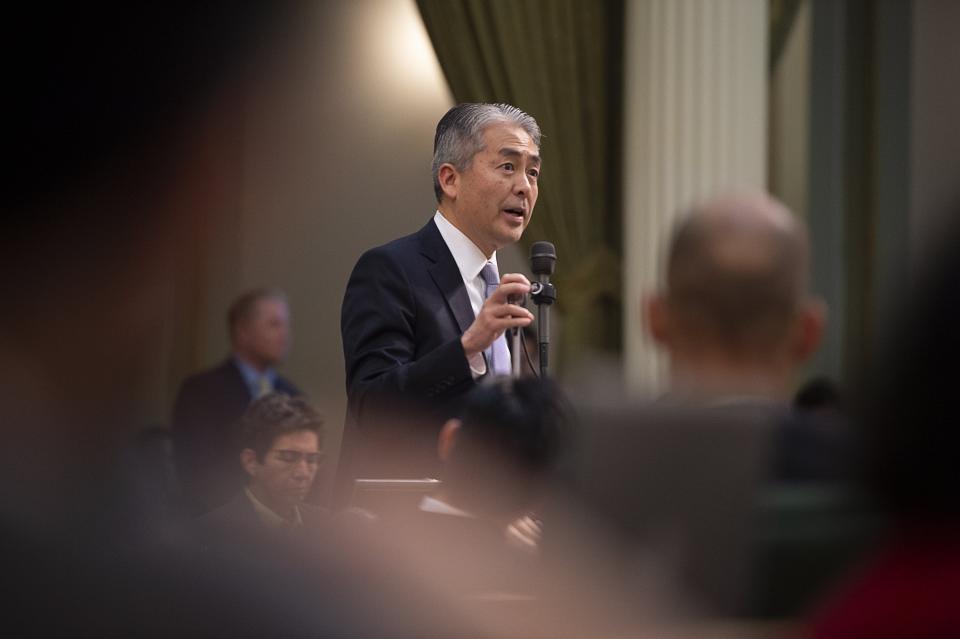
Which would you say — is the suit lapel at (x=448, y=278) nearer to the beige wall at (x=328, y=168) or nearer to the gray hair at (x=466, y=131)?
the gray hair at (x=466, y=131)

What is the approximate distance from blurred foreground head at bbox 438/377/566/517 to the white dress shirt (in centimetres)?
103

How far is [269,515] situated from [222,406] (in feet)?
5.52

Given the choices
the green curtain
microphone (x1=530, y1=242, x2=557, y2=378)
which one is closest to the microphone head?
microphone (x1=530, y1=242, x2=557, y2=378)

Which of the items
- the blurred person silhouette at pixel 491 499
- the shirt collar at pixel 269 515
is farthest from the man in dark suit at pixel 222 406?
the blurred person silhouette at pixel 491 499

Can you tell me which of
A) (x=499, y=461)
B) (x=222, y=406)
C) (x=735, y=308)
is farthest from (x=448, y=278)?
(x=222, y=406)

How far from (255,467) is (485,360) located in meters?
0.95

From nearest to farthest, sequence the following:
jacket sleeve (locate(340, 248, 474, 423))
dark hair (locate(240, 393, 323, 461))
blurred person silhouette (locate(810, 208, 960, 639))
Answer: blurred person silhouette (locate(810, 208, 960, 639)), jacket sleeve (locate(340, 248, 474, 423)), dark hair (locate(240, 393, 323, 461))

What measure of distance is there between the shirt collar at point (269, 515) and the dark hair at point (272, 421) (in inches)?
8.4

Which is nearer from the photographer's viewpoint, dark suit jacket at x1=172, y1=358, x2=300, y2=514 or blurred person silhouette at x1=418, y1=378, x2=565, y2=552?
blurred person silhouette at x1=418, y1=378, x2=565, y2=552

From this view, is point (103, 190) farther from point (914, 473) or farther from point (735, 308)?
point (914, 473)

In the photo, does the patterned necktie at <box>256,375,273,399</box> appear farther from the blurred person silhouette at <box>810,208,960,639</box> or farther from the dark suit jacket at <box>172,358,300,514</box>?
the blurred person silhouette at <box>810,208,960,639</box>

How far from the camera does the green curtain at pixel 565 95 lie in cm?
481

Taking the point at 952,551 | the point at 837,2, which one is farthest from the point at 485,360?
the point at 837,2

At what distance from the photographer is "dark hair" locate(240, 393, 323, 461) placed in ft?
9.79
